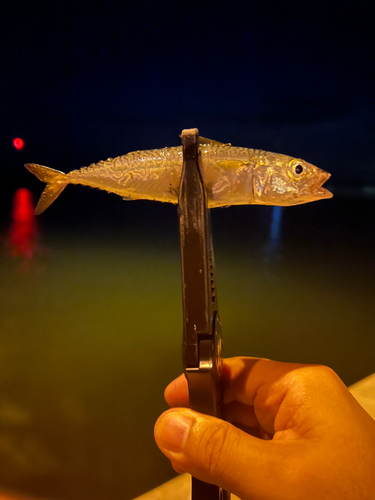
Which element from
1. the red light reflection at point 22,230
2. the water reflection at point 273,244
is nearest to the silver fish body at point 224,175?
the water reflection at point 273,244

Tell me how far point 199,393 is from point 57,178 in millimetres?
371

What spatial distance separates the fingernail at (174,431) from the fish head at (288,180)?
314 millimetres

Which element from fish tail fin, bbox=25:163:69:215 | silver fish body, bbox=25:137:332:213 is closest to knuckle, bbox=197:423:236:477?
silver fish body, bbox=25:137:332:213

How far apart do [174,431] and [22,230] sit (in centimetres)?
326

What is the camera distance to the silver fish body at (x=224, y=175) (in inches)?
16.7

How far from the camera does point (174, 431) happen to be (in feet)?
1.52

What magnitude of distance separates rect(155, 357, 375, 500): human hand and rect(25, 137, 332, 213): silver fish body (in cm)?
27

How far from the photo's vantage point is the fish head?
42 centimetres

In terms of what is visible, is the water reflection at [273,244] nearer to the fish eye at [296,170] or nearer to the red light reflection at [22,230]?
the red light reflection at [22,230]

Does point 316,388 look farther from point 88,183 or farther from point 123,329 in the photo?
point 123,329

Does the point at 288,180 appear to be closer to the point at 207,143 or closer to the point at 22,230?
the point at 207,143

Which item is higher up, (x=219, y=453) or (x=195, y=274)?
(x=195, y=274)

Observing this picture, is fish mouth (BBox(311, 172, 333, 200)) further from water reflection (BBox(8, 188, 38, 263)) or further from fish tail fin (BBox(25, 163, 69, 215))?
water reflection (BBox(8, 188, 38, 263))

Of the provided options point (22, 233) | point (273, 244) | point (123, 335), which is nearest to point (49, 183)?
point (123, 335)
